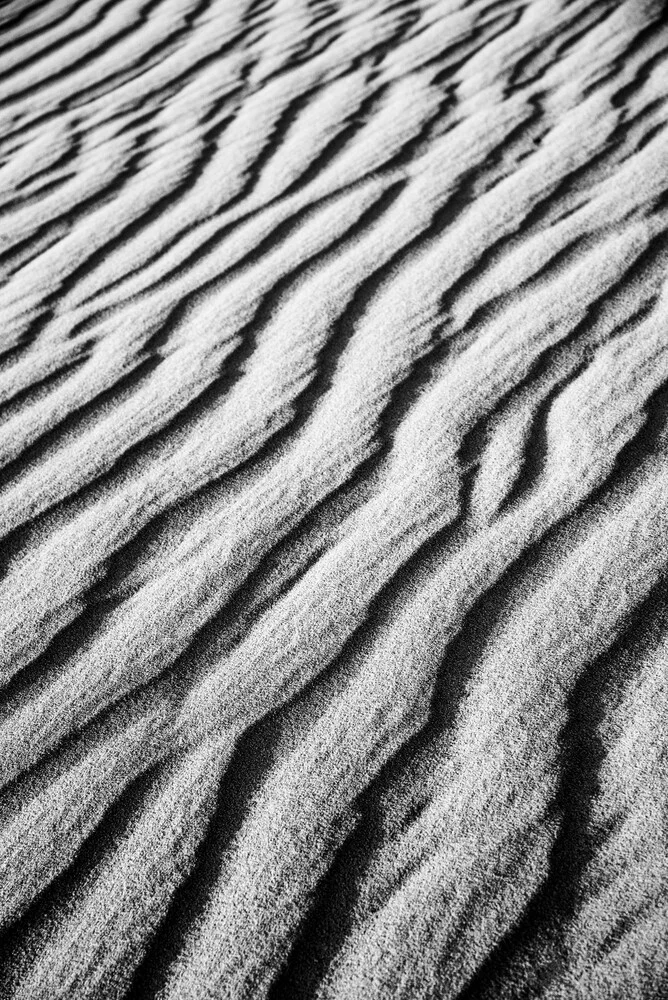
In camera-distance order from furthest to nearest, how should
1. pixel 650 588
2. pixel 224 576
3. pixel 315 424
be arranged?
pixel 315 424 → pixel 224 576 → pixel 650 588

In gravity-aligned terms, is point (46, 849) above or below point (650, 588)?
above

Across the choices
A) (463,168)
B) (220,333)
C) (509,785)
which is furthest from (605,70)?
(509,785)

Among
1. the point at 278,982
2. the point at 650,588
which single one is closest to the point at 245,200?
the point at 650,588

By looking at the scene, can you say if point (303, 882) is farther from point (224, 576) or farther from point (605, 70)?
point (605, 70)

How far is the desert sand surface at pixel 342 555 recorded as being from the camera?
1.09m

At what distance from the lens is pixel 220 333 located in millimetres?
2043

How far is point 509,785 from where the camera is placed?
119 centimetres

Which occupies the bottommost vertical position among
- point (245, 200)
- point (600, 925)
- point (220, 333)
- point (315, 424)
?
point (600, 925)

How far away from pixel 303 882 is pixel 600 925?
1.29ft

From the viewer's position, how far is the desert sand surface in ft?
3.59

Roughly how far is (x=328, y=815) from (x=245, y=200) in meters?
1.93

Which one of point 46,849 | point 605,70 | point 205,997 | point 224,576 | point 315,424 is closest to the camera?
point 205,997

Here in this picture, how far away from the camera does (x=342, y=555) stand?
1515mm

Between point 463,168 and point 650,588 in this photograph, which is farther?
point 463,168
